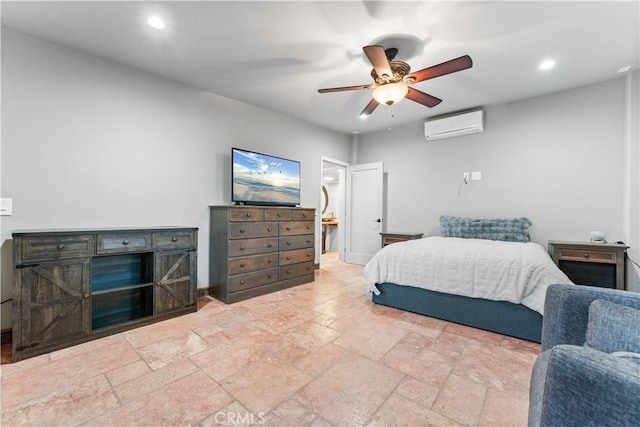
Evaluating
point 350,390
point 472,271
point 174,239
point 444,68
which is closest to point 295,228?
point 174,239

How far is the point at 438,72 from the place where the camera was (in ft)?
7.62

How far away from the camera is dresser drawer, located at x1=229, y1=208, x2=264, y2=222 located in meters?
3.27

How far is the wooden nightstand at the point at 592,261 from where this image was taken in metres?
2.99

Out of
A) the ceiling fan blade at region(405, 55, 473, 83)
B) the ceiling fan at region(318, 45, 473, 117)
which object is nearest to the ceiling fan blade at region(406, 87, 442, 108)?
the ceiling fan at region(318, 45, 473, 117)

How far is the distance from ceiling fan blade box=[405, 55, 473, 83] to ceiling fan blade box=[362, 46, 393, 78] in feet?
0.79

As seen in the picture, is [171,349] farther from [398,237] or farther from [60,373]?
[398,237]

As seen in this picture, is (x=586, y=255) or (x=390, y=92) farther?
(x=586, y=255)

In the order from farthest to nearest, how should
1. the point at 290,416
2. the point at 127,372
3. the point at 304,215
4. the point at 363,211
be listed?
the point at 363,211, the point at 304,215, the point at 127,372, the point at 290,416

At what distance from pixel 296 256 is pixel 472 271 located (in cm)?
231

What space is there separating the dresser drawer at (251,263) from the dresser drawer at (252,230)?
0.90ft

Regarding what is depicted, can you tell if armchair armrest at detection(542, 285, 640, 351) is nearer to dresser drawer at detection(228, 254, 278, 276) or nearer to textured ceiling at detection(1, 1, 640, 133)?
textured ceiling at detection(1, 1, 640, 133)

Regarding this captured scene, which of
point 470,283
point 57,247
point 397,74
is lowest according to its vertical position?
point 470,283

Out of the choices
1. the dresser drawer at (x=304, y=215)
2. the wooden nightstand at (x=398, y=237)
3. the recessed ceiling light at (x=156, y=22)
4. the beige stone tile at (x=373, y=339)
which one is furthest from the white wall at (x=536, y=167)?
the recessed ceiling light at (x=156, y=22)

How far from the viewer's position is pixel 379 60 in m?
2.15
